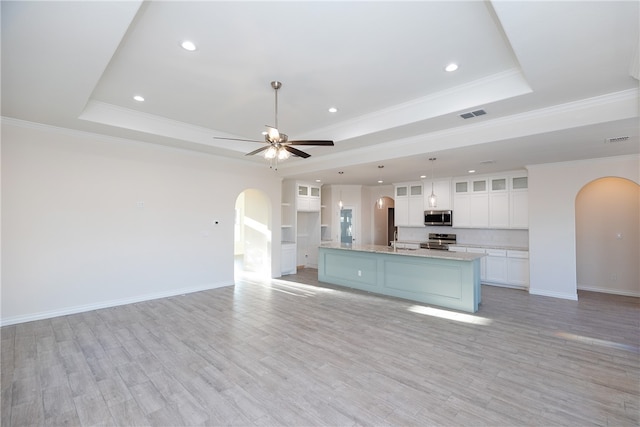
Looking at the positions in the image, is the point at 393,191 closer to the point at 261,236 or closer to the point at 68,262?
the point at 261,236

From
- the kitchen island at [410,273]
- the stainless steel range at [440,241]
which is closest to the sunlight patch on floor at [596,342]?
the kitchen island at [410,273]

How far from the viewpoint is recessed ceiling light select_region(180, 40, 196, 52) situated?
266cm

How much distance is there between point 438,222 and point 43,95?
8.00 m

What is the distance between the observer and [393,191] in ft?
30.6

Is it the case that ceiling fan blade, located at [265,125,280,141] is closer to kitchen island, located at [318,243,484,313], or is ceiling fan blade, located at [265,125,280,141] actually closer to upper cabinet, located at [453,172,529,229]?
kitchen island, located at [318,243,484,313]

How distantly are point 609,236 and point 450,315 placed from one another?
177 inches

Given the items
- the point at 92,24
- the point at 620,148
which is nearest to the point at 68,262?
the point at 92,24

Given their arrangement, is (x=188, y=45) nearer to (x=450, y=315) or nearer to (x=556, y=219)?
(x=450, y=315)

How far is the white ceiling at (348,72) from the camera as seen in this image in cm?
222

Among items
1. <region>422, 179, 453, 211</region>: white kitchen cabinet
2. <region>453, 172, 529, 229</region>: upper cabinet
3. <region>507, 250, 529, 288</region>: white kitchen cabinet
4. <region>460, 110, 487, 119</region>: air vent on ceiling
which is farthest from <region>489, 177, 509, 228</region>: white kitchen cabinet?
<region>460, 110, 487, 119</region>: air vent on ceiling

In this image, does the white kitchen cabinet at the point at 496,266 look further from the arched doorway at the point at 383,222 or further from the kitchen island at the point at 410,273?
the arched doorway at the point at 383,222

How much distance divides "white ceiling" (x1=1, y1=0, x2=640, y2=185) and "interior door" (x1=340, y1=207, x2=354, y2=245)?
165 inches

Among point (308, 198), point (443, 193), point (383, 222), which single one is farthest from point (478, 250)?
point (308, 198)

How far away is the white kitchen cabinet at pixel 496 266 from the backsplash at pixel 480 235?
0.60 m
